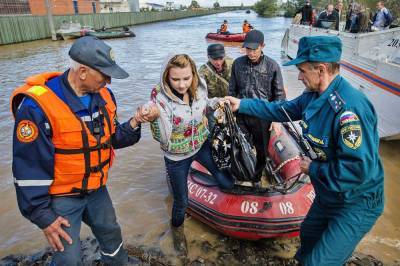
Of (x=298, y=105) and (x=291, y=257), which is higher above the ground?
(x=298, y=105)

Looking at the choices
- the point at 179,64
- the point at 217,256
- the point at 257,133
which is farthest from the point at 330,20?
the point at 179,64

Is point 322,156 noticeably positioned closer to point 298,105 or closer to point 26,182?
point 298,105

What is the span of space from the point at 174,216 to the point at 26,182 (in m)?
1.65

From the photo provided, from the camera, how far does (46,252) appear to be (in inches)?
141

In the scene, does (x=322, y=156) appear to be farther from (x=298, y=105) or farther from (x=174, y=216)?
(x=174, y=216)

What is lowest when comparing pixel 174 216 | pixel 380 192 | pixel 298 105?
pixel 174 216

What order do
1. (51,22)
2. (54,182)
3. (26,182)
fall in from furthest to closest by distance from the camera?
(51,22) < (54,182) < (26,182)

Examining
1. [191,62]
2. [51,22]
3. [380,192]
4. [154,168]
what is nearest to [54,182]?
[191,62]

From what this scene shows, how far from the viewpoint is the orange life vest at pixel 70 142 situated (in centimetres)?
203

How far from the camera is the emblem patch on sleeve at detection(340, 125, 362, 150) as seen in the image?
192 centimetres

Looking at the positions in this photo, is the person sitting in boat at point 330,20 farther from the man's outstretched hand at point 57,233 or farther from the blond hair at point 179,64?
the man's outstretched hand at point 57,233

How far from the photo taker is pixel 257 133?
3.86 meters

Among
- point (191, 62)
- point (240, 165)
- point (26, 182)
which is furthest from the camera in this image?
point (240, 165)

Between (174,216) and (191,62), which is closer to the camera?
(191,62)
